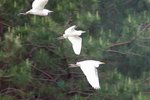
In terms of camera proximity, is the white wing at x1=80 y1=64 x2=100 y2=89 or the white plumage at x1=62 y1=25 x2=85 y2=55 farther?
the white plumage at x1=62 y1=25 x2=85 y2=55

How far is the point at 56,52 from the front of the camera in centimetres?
305

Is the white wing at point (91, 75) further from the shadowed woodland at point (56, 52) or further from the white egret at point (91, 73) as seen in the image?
the shadowed woodland at point (56, 52)

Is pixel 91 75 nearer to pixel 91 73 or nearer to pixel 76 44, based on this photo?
pixel 91 73

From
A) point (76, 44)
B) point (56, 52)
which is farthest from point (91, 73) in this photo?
point (56, 52)

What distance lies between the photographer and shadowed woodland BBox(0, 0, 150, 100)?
9.29 feet

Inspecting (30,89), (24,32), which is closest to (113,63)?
(30,89)

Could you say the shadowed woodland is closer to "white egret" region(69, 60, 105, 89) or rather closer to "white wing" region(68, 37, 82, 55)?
"white wing" region(68, 37, 82, 55)

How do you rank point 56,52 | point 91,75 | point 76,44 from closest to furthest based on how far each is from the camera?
point 91,75 < point 76,44 < point 56,52

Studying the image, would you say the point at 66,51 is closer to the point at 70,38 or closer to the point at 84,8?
the point at 70,38

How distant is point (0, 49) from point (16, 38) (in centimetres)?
17

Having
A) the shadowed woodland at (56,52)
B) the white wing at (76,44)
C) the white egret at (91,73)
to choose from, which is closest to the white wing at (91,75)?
the white egret at (91,73)

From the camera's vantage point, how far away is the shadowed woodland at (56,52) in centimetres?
283

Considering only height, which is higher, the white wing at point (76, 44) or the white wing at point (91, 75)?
the white wing at point (76, 44)

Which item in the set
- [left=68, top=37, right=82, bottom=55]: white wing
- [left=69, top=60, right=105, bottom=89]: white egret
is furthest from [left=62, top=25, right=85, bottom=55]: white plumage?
[left=69, top=60, right=105, bottom=89]: white egret
